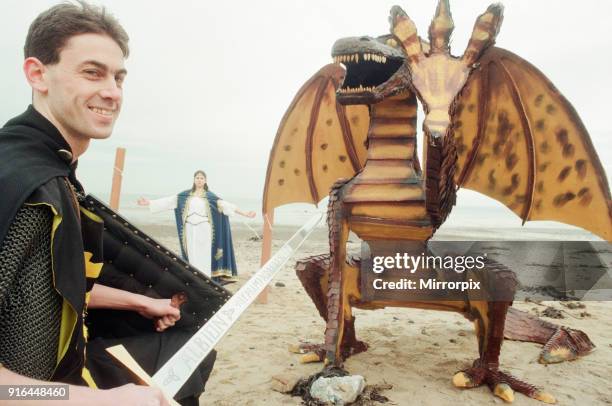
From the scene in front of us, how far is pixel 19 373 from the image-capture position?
0.99 m

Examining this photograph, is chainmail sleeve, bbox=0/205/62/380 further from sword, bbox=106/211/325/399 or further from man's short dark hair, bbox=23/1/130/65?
man's short dark hair, bbox=23/1/130/65

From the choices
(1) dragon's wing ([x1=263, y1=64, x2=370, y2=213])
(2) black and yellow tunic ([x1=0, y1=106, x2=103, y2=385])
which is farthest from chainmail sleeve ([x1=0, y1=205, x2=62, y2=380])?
(1) dragon's wing ([x1=263, y1=64, x2=370, y2=213])

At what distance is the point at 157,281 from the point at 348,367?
226 centimetres

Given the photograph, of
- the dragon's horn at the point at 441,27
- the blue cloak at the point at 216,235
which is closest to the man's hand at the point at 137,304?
the dragon's horn at the point at 441,27

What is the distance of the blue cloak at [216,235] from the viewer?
21.3 feet

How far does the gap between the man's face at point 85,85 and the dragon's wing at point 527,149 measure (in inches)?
91.9

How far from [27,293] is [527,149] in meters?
3.24

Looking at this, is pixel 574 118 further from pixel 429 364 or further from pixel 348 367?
pixel 348 367

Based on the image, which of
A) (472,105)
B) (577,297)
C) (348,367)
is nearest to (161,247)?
(348,367)

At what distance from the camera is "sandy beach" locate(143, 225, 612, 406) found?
303 centimetres

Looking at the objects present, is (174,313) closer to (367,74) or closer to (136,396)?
(136,396)

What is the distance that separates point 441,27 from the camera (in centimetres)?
Answer: 260

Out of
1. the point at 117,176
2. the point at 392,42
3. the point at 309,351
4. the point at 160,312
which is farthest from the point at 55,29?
the point at 117,176

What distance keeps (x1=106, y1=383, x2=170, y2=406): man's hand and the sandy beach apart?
6.86 ft
